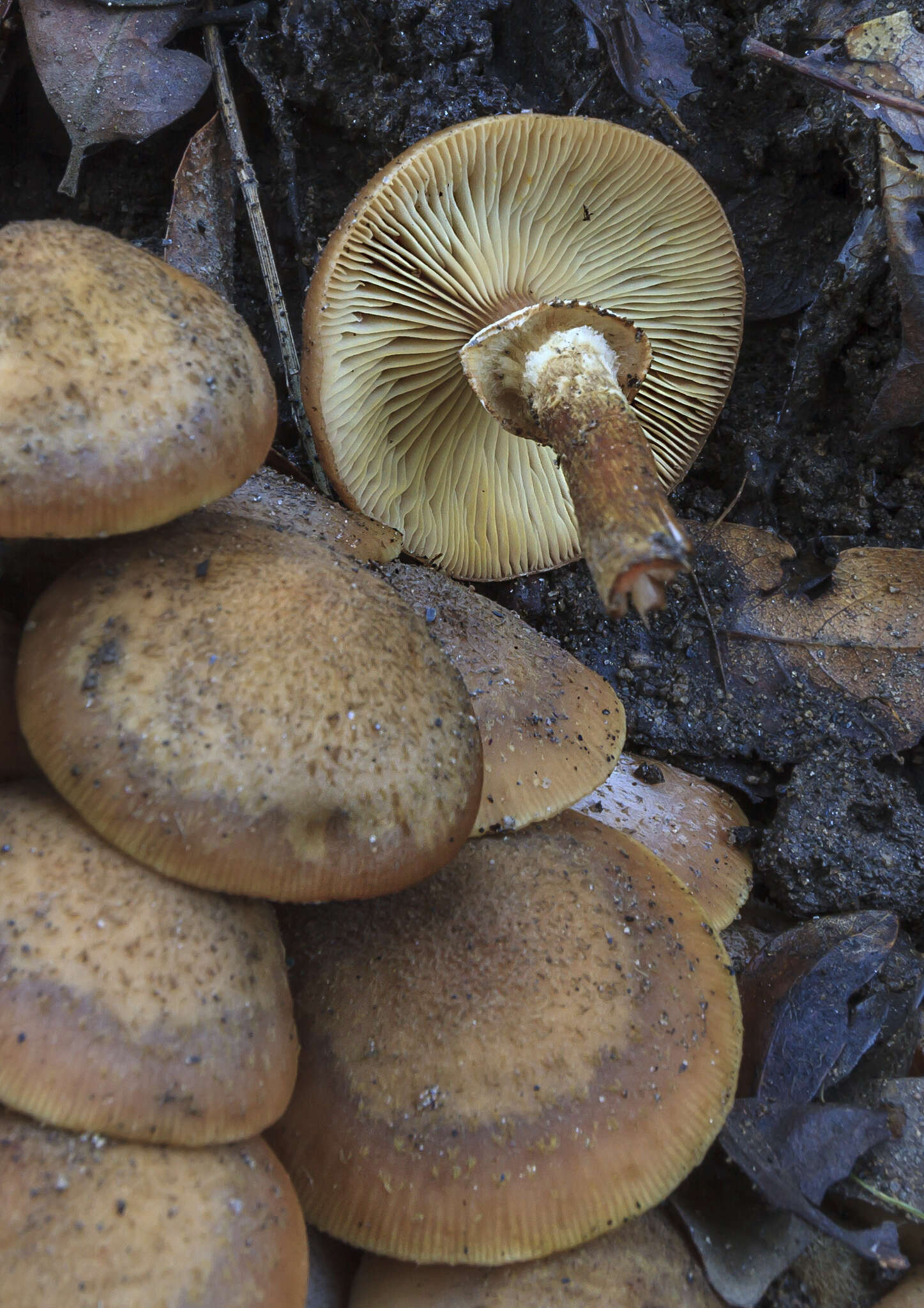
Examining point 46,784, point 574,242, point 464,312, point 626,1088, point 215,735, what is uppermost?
point 574,242

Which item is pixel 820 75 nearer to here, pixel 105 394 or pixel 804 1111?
pixel 105 394

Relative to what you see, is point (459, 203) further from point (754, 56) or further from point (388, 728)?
point (388, 728)

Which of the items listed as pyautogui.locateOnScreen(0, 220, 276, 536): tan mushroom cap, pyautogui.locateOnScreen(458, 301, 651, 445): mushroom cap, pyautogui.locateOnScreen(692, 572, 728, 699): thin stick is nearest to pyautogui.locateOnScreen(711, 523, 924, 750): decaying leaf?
pyautogui.locateOnScreen(692, 572, 728, 699): thin stick

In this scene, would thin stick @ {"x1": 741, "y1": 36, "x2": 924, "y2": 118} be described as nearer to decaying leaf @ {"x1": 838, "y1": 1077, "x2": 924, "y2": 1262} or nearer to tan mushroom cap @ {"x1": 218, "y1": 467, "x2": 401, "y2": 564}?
tan mushroom cap @ {"x1": 218, "y1": 467, "x2": 401, "y2": 564}

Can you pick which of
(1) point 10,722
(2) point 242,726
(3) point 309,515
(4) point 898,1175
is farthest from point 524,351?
(4) point 898,1175

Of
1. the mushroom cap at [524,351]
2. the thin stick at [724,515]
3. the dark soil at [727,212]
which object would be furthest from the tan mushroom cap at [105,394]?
the thin stick at [724,515]

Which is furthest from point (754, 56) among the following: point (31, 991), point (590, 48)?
point (31, 991)
